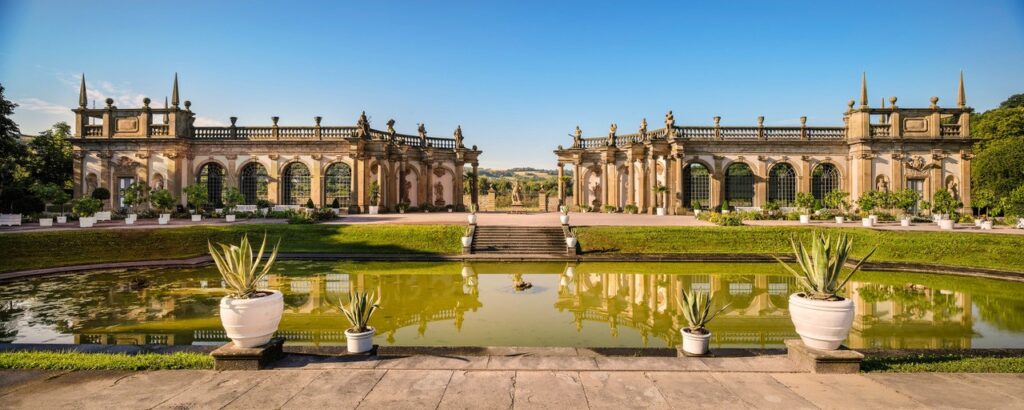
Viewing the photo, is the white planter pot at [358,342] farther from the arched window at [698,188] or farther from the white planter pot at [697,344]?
the arched window at [698,188]

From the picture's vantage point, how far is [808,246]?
21672 mm

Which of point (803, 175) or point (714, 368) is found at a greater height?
point (803, 175)

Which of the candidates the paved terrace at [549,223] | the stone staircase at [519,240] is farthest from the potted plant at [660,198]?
the stone staircase at [519,240]

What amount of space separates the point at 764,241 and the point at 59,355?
74.9 ft

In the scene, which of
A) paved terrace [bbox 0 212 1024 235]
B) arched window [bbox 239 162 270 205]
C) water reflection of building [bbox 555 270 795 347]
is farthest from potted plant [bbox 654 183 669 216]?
arched window [bbox 239 162 270 205]

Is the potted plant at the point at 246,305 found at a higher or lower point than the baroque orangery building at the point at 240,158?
lower

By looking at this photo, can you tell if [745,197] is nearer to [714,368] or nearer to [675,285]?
[675,285]

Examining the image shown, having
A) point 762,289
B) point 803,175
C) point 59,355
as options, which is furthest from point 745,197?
point 59,355

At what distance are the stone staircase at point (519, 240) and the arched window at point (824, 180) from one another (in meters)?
23.3

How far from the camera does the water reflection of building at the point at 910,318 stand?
28.8 ft

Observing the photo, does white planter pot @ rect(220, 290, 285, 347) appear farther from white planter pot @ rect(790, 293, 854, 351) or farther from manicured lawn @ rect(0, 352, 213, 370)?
white planter pot @ rect(790, 293, 854, 351)

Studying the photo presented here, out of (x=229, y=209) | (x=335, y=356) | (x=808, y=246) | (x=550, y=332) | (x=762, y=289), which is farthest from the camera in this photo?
(x=229, y=209)

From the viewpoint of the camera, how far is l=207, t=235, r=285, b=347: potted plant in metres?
6.02

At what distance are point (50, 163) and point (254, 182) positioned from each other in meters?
14.6
